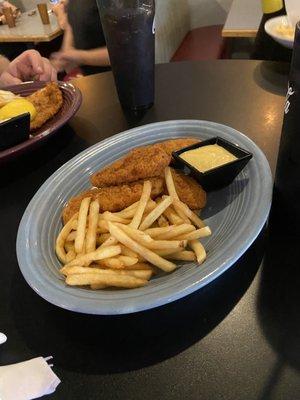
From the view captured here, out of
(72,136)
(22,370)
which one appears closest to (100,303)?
(22,370)

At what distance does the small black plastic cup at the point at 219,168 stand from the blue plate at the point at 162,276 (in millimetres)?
24

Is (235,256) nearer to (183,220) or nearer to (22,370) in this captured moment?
(183,220)

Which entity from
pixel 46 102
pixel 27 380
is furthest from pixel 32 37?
pixel 27 380

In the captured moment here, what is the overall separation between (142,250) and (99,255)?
0.08 metres

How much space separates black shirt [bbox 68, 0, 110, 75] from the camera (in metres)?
2.29

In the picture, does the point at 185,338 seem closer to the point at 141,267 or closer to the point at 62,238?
the point at 141,267

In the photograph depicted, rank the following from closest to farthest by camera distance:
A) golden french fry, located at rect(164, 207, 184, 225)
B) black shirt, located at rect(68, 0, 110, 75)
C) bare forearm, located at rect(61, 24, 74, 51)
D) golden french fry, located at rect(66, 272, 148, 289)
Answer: golden french fry, located at rect(66, 272, 148, 289) → golden french fry, located at rect(164, 207, 184, 225) → black shirt, located at rect(68, 0, 110, 75) → bare forearm, located at rect(61, 24, 74, 51)

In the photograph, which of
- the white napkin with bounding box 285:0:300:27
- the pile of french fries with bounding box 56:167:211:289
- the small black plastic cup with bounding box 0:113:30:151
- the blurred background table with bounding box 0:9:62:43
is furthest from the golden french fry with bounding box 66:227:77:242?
the blurred background table with bounding box 0:9:62:43

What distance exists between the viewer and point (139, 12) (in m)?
1.18

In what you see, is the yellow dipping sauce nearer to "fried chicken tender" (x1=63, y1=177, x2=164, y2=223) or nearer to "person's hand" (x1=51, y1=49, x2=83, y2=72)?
"fried chicken tender" (x1=63, y1=177, x2=164, y2=223)

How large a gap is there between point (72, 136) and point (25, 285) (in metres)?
0.64

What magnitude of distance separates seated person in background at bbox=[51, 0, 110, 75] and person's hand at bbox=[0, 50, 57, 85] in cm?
68

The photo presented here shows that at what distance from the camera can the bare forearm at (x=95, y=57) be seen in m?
2.31

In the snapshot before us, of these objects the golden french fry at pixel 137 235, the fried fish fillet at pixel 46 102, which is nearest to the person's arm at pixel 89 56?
the fried fish fillet at pixel 46 102
